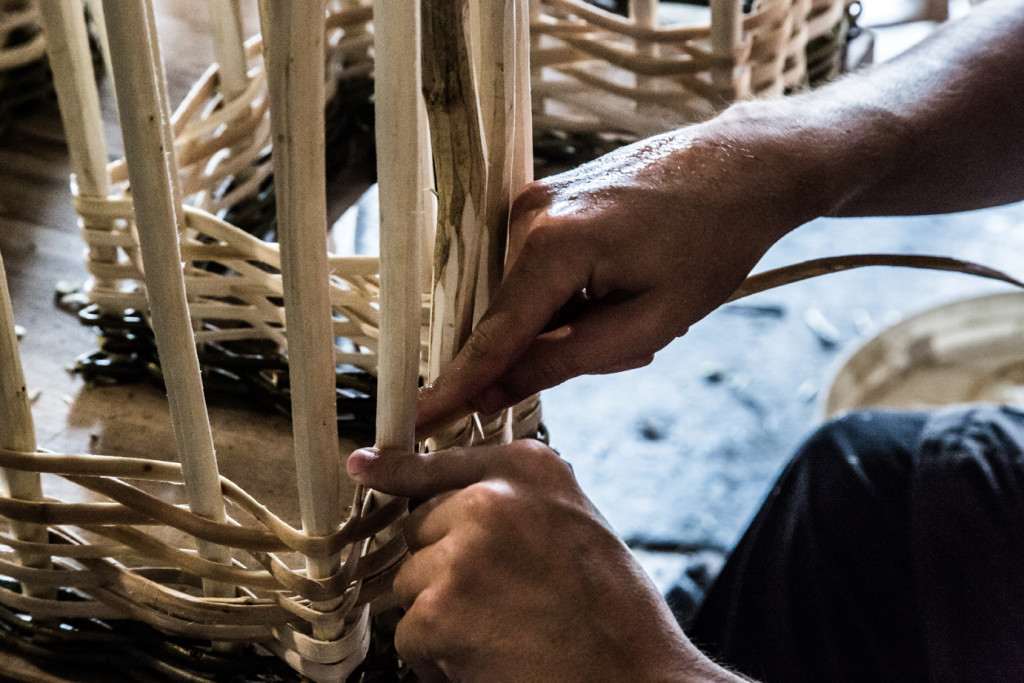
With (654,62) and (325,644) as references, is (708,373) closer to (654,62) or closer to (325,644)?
(654,62)

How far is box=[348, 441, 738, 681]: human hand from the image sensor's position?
0.36 metres

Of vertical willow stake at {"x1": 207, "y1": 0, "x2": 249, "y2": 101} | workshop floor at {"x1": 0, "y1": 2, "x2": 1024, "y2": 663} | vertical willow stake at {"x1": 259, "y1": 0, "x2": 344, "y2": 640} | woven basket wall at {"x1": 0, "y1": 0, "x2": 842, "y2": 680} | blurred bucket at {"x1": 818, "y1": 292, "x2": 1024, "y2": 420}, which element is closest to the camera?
vertical willow stake at {"x1": 259, "y1": 0, "x2": 344, "y2": 640}

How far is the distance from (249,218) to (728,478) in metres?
0.66

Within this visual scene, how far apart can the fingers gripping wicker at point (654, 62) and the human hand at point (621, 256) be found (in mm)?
191

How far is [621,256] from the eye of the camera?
437mm

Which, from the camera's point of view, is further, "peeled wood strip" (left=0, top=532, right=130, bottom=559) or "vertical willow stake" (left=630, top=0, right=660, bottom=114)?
"vertical willow stake" (left=630, top=0, right=660, bottom=114)

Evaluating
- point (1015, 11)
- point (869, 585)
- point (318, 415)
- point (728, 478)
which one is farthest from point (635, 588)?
point (728, 478)

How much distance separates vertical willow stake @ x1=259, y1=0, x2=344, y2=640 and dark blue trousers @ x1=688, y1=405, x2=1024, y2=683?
0.35 meters

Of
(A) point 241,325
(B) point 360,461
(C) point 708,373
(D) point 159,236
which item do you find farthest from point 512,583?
(C) point 708,373

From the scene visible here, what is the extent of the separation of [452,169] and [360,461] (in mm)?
115

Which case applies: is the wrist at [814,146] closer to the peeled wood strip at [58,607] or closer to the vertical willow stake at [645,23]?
the vertical willow stake at [645,23]

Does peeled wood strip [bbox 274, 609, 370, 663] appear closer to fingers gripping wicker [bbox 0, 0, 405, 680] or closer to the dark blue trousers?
fingers gripping wicker [bbox 0, 0, 405, 680]

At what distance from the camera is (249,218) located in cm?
66

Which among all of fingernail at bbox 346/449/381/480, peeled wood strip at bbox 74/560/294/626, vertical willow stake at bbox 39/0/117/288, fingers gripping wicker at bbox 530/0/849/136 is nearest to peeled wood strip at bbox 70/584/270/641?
peeled wood strip at bbox 74/560/294/626
